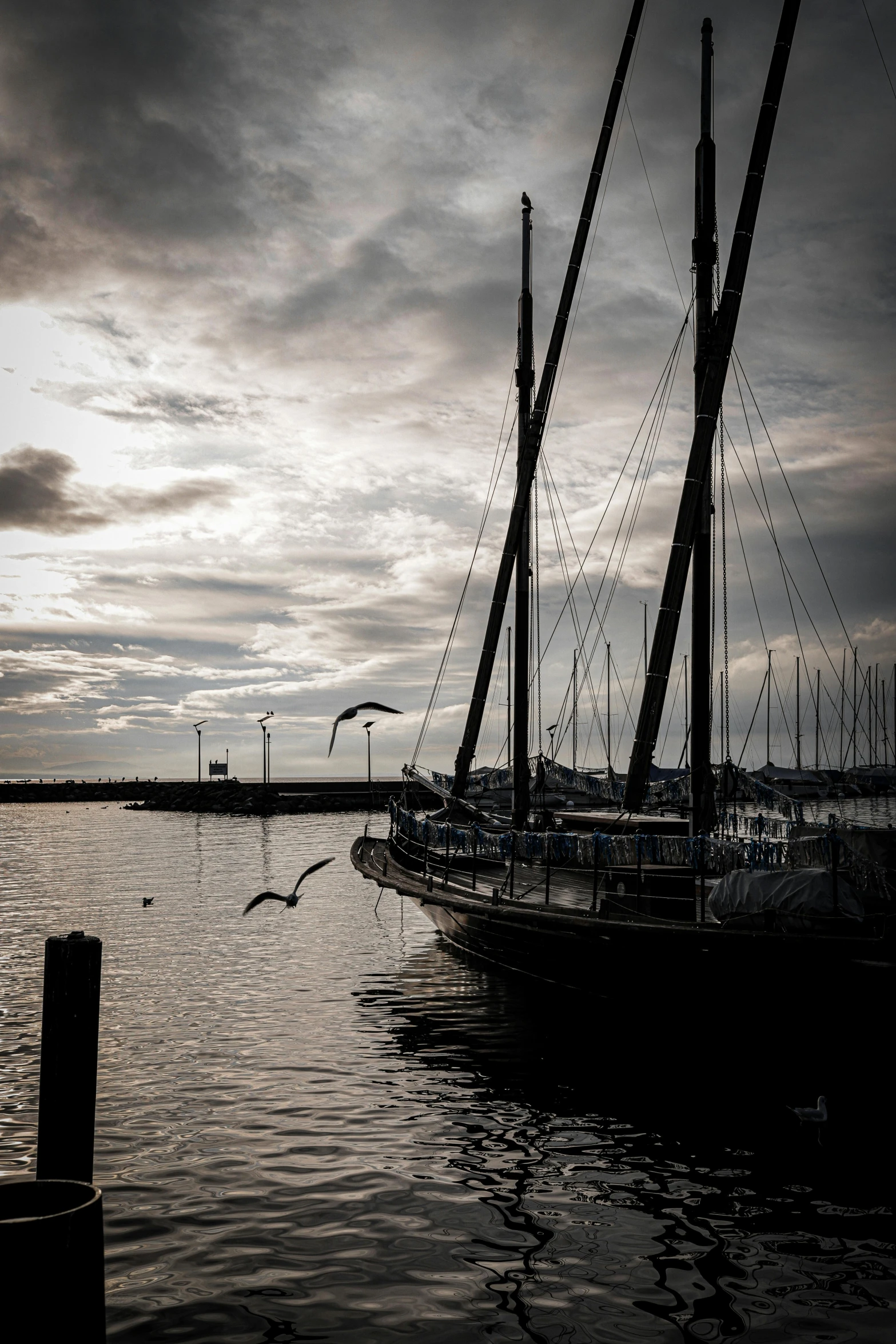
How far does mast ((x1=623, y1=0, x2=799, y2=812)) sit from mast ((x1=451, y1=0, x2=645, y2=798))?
814 cm

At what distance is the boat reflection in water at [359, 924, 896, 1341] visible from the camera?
880cm

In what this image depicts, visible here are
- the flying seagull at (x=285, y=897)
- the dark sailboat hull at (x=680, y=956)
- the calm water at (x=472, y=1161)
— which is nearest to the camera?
the calm water at (x=472, y=1161)

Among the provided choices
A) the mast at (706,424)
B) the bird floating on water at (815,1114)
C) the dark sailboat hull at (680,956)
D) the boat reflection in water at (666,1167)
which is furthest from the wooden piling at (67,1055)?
the mast at (706,424)

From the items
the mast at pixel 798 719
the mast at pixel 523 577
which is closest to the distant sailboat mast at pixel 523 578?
the mast at pixel 523 577

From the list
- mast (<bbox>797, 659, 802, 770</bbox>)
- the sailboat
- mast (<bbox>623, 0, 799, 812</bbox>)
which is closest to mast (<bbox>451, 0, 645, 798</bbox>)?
the sailboat

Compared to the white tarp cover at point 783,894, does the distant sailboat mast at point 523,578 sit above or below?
above

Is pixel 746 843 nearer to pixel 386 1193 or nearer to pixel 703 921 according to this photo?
pixel 703 921

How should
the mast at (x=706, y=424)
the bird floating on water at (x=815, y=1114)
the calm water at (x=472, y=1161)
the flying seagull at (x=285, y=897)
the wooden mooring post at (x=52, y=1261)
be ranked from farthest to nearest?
the flying seagull at (x=285, y=897)
the mast at (x=706, y=424)
the bird floating on water at (x=815, y=1114)
the calm water at (x=472, y=1161)
the wooden mooring post at (x=52, y=1261)

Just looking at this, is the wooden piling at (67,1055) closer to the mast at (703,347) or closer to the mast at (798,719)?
the mast at (703,347)

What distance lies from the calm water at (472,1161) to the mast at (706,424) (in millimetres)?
4980

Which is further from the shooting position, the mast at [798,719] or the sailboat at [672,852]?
the mast at [798,719]

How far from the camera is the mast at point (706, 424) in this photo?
19031mm

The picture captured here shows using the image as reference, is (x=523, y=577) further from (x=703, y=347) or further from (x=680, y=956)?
(x=680, y=956)

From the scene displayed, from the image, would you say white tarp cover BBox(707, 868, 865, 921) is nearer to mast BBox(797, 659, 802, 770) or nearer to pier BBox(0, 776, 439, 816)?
pier BBox(0, 776, 439, 816)
